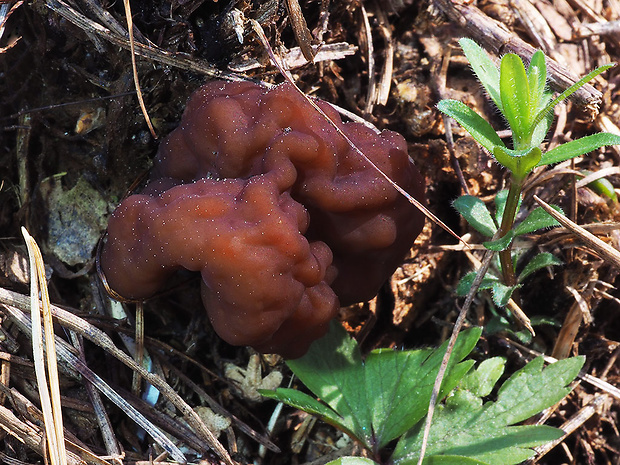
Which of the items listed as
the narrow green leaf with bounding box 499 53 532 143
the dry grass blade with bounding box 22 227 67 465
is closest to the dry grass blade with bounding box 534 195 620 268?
the narrow green leaf with bounding box 499 53 532 143

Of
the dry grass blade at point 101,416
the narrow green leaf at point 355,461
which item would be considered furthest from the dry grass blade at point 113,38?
the narrow green leaf at point 355,461

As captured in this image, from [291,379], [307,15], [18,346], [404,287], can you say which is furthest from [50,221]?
[404,287]

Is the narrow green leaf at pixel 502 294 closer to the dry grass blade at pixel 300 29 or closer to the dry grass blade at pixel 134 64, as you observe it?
the dry grass blade at pixel 300 29

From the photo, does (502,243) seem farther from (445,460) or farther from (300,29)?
(300,29)

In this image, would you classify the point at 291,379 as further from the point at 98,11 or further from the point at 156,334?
the point at 98,11

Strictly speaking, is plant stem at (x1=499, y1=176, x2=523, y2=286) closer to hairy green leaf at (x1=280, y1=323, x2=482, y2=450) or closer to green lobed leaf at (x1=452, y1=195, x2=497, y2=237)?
green lobed leaf at (x1=452, y1=195, x2=497, y2=237)
